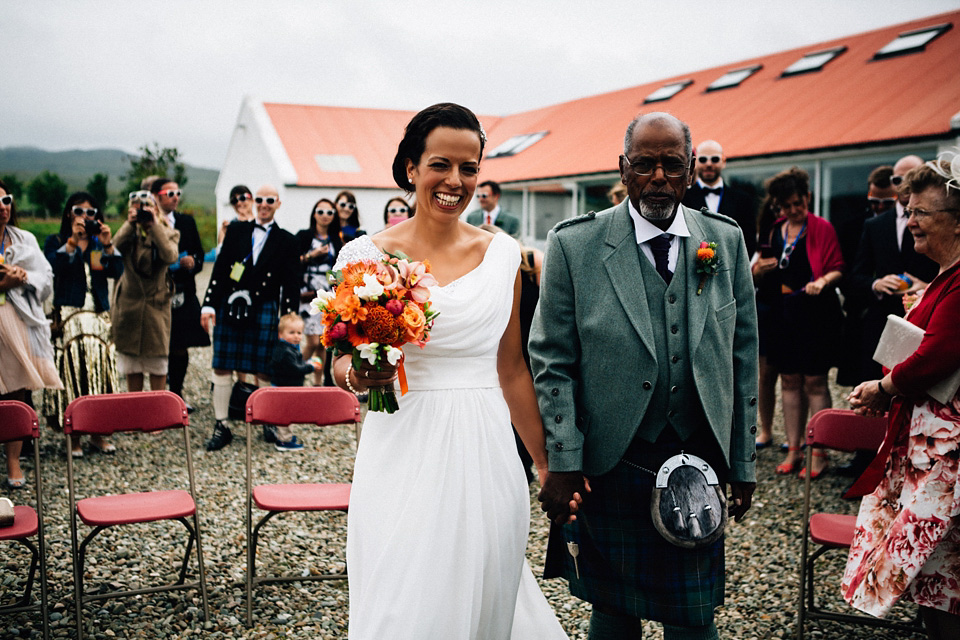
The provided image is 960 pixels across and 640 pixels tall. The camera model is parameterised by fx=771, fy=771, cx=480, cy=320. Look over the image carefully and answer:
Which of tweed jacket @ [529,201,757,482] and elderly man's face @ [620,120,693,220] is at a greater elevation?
elderly man's face @ [620,120,693,220]

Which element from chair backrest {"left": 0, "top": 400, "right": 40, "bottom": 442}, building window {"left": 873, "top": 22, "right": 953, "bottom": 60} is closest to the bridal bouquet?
chair backrest {"left": 0, "top": 400, "right": 40, "bottom": 442}

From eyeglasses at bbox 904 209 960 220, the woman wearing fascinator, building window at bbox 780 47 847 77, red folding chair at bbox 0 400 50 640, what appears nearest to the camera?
the woman wearing fascinator

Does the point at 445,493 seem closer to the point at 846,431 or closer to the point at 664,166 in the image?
the point at 664,166

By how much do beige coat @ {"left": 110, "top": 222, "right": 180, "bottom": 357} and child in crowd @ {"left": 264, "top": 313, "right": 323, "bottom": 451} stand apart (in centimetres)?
105

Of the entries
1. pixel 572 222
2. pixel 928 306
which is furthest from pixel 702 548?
pixel 928 306

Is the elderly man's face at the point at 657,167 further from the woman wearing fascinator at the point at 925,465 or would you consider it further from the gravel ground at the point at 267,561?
the gravel ground at the point at 267,561

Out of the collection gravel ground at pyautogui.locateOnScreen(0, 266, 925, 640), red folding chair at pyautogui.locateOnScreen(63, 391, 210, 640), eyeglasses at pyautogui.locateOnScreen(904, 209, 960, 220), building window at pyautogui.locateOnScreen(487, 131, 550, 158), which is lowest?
gravel ground at pyautogui.locateOnScreen(0, 266, 925, 640)

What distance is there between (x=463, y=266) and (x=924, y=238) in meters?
1.94

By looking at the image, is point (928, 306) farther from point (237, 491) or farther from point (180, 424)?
point (237, 491)

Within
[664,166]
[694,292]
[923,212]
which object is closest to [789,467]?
[923,212]

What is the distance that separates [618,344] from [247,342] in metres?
5.51

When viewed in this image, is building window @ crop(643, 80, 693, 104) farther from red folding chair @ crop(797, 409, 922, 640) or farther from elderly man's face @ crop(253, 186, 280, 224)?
red folding chair @ crop(797, 409, 922, 640)

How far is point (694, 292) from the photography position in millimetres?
2541

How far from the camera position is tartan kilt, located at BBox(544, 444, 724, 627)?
254 centimetres
